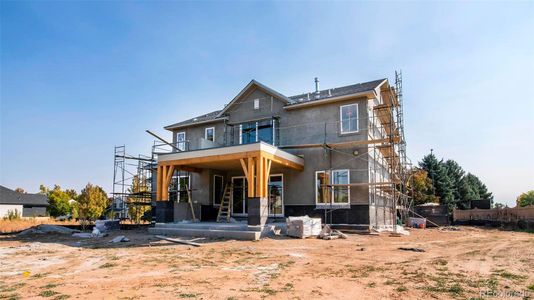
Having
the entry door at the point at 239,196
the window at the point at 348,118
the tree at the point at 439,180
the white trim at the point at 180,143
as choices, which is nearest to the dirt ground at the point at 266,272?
the window at the point at 348,118

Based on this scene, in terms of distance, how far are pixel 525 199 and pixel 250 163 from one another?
54.4 m

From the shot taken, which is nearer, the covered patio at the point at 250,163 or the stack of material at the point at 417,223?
the covered patio at the point at 250,163

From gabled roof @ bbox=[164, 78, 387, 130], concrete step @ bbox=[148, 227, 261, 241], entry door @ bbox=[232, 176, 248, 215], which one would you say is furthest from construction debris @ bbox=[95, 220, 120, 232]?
gabled roof @ bbox=[164, 78, 387, 130]

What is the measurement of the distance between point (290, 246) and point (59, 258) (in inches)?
278

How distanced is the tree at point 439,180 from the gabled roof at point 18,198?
50.9m

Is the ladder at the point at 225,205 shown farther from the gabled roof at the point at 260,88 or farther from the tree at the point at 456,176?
the tree at the point at 456,176

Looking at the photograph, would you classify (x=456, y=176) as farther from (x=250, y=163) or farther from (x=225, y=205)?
(x=250, y=163)

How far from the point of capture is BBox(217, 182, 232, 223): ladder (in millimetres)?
19413

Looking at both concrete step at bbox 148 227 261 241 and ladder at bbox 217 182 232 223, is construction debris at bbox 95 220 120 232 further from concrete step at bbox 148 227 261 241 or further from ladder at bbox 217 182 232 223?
ladder at bbox 217 182 232 223

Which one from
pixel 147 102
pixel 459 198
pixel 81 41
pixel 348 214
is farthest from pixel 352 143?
pixel 459 198

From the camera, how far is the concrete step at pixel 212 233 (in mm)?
13683

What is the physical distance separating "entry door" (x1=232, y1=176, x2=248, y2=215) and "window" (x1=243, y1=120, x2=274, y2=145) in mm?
2355

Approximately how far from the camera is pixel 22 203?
46.7m

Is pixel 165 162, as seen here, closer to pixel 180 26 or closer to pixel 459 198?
pixel 180 26
